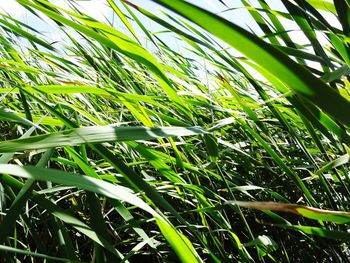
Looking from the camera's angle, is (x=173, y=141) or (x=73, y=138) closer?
(x=73, y=138)

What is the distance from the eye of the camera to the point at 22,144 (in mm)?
483

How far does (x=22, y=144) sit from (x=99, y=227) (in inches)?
5.9

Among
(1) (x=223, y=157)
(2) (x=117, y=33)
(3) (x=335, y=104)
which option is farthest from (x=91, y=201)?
(1) (x=223, y=157)

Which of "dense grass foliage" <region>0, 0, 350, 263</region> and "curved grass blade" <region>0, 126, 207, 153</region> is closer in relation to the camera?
"dense grass foliage" <region>0, 0, 350, 263</region>

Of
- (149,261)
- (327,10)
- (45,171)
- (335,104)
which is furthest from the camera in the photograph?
(149,261)

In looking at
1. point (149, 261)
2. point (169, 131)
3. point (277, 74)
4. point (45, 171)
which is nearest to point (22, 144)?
point (45, 171)

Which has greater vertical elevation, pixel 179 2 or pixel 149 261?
pixel 179 2

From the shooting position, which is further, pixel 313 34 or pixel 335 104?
pixel 313 34

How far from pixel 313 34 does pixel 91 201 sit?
41 centimetres

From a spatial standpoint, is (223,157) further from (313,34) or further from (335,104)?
(335,104)

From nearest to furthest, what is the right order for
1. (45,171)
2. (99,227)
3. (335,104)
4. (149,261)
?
(335,104), (45,171), (99,227), (149,261)

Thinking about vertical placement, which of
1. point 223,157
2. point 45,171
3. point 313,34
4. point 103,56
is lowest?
point 223,157

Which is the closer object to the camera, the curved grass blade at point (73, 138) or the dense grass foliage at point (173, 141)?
the dense grass foliage at point (173, 141)

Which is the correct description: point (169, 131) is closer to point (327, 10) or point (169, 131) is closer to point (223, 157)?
point (327, 10)
